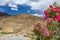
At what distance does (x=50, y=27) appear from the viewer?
7.78 m

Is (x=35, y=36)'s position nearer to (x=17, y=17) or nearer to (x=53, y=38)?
(x=53, y=38)

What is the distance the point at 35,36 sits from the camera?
327 inches

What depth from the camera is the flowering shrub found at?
771 cm

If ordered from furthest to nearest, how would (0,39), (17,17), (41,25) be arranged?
(17,17)
(0,39)
(41,25)

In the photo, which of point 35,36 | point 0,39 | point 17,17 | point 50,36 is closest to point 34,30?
point 35,36

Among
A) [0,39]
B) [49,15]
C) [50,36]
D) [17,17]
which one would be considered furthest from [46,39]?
[17,17]

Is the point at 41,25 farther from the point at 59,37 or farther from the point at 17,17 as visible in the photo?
the point at 17,17

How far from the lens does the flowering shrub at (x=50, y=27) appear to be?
25.3 feet

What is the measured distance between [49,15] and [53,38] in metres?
0.75

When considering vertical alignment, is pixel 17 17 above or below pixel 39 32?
above

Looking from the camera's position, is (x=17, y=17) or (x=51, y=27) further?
(x=17, y=17)

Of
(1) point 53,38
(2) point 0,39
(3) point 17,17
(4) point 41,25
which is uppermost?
(3) point 17,17

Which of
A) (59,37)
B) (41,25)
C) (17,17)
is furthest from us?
(17,17)

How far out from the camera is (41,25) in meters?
8.27
